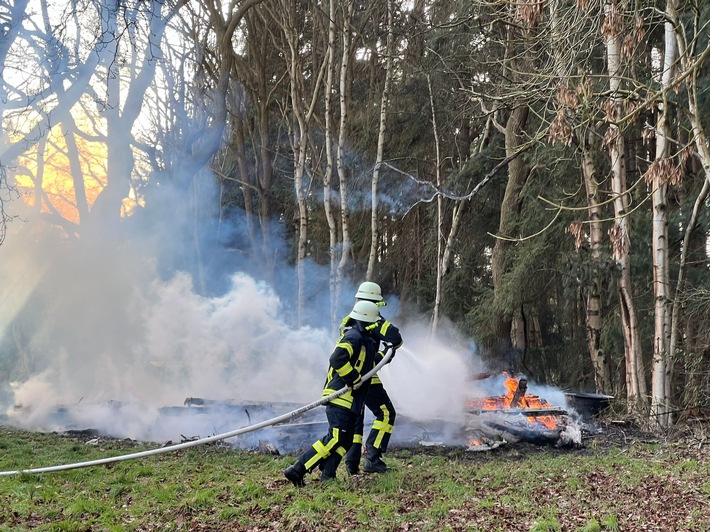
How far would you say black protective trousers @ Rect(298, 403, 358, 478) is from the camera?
22.7ft

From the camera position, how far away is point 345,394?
7074 mm

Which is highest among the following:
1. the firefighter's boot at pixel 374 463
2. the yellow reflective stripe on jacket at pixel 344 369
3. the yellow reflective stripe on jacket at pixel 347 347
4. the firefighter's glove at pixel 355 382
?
the yellow reflective stripe on jacket at pixel 347 347

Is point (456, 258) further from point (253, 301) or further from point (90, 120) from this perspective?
point (90, 120)

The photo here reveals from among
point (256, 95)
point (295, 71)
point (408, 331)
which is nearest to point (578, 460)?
point (408, 331)

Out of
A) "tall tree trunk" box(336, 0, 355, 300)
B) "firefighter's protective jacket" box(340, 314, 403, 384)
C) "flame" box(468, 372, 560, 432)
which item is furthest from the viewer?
"tall tree trunk" box(336, 0, 355, 300)

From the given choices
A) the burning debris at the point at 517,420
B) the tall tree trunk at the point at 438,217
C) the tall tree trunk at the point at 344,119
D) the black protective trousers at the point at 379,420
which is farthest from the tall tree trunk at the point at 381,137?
the black protective trousers at the point at 379,420

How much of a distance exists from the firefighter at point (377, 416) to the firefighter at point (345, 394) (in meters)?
0.13

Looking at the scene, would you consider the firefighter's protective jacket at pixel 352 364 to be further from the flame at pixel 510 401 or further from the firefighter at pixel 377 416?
the flame at pixel 510 401

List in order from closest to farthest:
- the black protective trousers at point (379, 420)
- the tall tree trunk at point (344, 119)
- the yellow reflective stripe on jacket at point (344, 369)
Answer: the yellow reflective stripe on jacket at point (344, 369), the black protective trousers at point (379, 420), the tall tree trunk at point (344, 119)

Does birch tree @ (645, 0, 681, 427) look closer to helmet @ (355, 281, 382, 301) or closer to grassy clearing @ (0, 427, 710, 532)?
grassy clearing @ (0, 427, 710, 532)

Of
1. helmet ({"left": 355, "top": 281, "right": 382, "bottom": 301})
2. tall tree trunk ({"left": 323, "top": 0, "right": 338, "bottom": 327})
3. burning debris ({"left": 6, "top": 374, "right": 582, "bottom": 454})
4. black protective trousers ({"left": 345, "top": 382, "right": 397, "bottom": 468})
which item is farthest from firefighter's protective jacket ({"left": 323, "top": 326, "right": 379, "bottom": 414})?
tall tree trunk ({"left": 323, "top": 0, "right": 338, "bottom": 327})

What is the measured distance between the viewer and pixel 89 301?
16.5m

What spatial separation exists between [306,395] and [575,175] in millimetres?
7968

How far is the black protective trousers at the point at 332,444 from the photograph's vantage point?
6.93 meters
